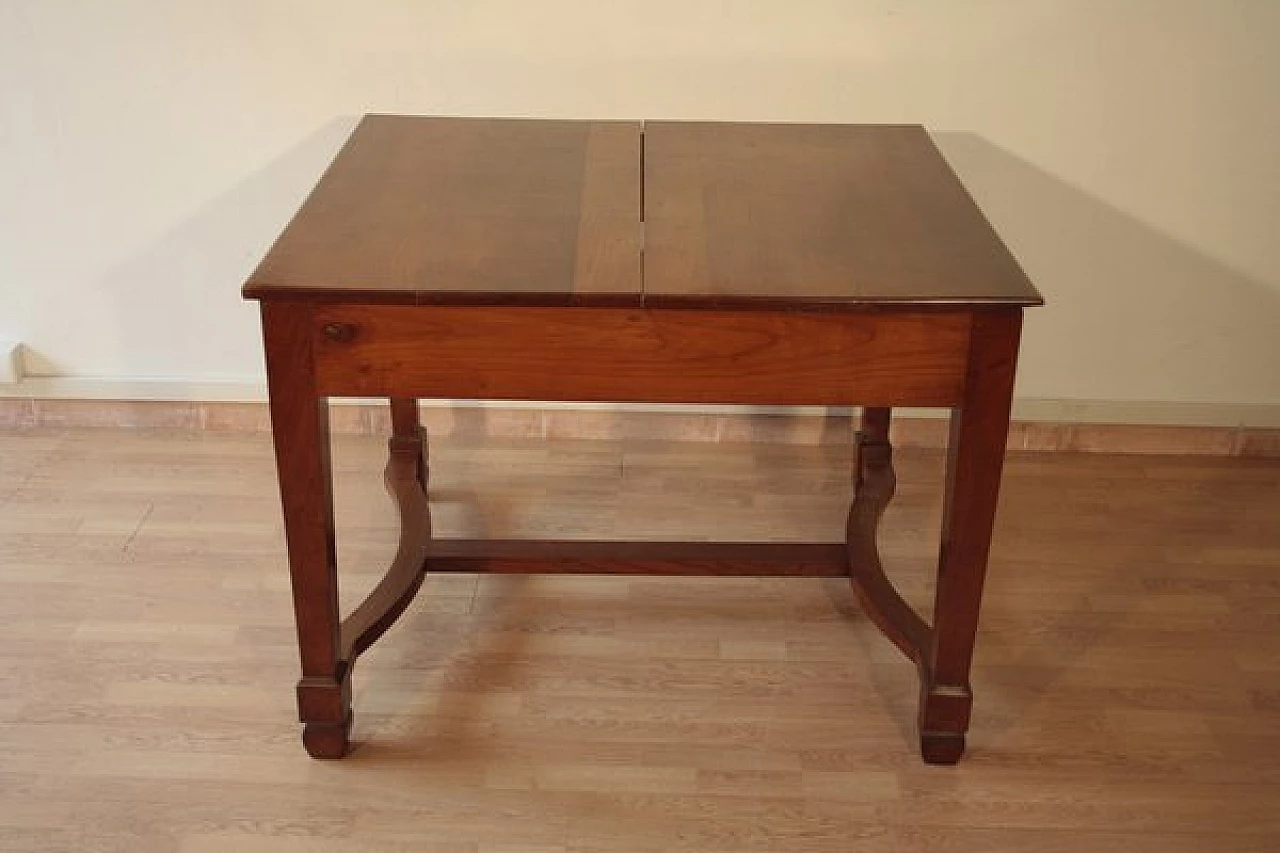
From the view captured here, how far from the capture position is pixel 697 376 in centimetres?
175

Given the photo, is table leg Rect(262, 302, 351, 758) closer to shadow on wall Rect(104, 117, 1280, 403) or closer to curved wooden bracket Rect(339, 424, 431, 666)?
curved wooden bracket Rect(339, 424, 431, 666)

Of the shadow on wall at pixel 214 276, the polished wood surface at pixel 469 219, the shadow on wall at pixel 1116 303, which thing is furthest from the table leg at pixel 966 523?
the shadow on wall at pixel 214 276

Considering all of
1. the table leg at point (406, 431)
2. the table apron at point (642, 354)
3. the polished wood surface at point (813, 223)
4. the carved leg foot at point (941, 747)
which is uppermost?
the polished wood surface at point (813, 223)

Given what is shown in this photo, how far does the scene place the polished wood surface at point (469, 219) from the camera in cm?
168

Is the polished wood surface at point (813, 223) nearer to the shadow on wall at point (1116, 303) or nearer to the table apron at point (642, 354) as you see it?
the table apron at point (642, 354)

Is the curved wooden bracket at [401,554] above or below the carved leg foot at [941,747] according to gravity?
above

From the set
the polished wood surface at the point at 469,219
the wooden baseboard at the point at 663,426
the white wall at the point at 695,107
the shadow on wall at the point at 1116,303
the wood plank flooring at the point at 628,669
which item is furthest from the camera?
the wooden baseboard at the point at 663,426

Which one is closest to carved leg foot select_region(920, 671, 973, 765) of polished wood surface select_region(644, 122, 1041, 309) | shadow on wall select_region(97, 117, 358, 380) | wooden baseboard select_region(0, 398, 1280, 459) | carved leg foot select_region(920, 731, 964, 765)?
carved leg foot select_region(920, 731, 964, 765)

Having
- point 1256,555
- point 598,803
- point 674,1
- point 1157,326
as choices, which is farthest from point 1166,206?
point 598,803

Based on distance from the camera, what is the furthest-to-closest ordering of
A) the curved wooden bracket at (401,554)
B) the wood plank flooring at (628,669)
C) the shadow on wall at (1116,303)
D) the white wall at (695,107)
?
the shadow on wall at (1116,303)
the white wall at (695,107)
the curved wooden bracket at (401,554)
the wood plank flooring at (628,669)

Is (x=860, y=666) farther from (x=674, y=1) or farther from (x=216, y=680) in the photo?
(x=674, y=1)

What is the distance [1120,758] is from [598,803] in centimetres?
73

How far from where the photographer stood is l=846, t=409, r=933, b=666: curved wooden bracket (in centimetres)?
212

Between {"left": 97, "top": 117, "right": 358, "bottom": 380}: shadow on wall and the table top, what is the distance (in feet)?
1.31
